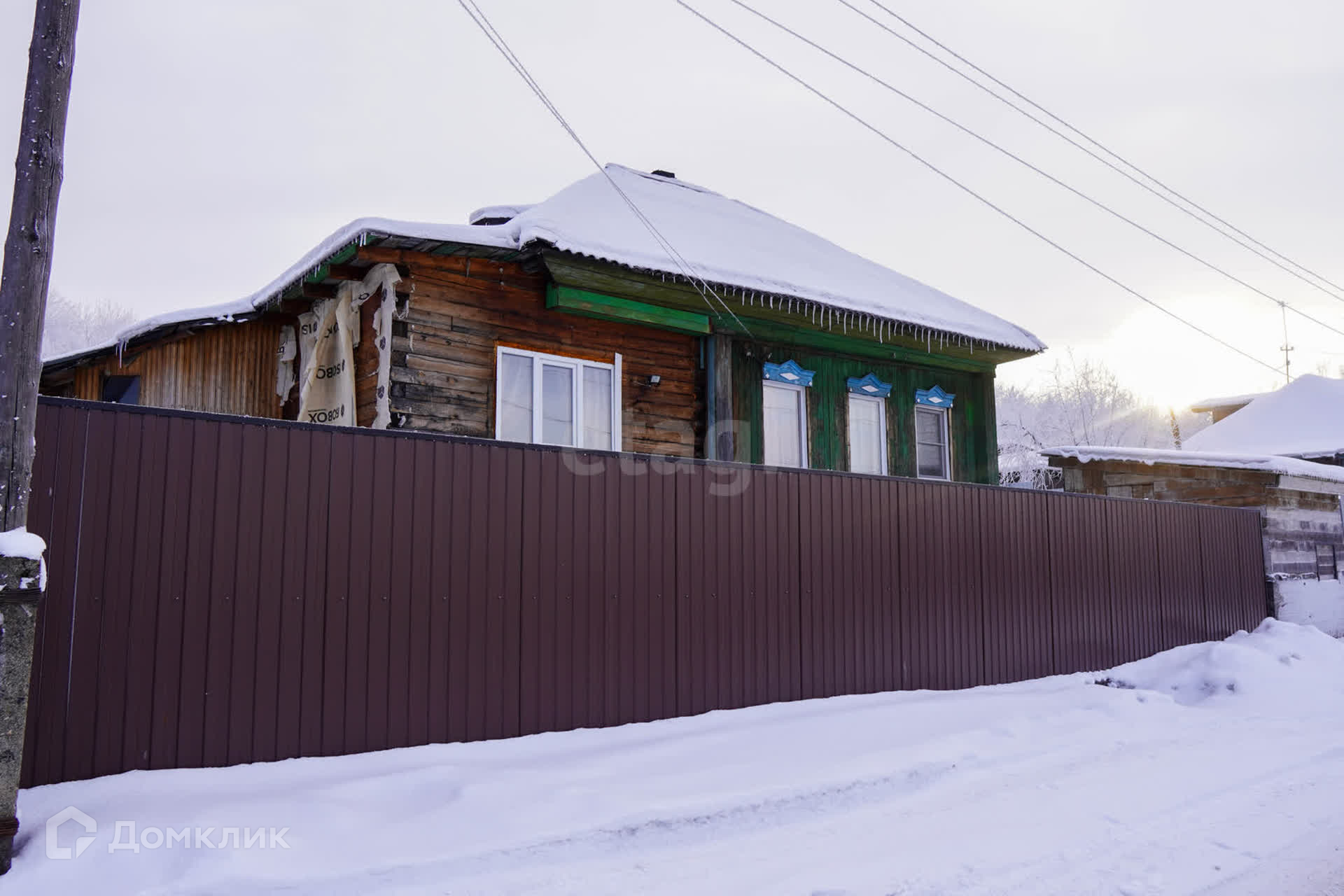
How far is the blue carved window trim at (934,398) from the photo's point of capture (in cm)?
1462

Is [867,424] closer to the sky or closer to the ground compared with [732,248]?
closer to the ground

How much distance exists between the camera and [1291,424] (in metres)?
31.2

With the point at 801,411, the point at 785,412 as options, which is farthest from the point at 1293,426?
the point at 785,412

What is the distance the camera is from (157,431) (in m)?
5.21

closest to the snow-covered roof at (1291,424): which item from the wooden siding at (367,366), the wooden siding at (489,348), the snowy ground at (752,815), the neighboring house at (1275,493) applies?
the neighboring house at (1275,493)

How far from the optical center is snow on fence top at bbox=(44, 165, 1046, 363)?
963 cm

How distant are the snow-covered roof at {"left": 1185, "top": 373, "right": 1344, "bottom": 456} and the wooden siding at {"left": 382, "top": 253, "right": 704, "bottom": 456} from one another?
23248 millimetres

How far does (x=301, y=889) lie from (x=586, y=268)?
7246 millimetres

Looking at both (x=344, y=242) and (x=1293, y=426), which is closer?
(x=344, y=242)

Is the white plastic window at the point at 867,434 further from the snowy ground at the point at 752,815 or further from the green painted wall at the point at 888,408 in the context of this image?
the snowy ground at the point at 752,815

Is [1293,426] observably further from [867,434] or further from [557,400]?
[557,400]

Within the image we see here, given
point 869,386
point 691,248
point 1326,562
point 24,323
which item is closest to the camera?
point 24,323

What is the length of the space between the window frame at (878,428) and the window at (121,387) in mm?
10454

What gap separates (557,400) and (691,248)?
8.09ft
